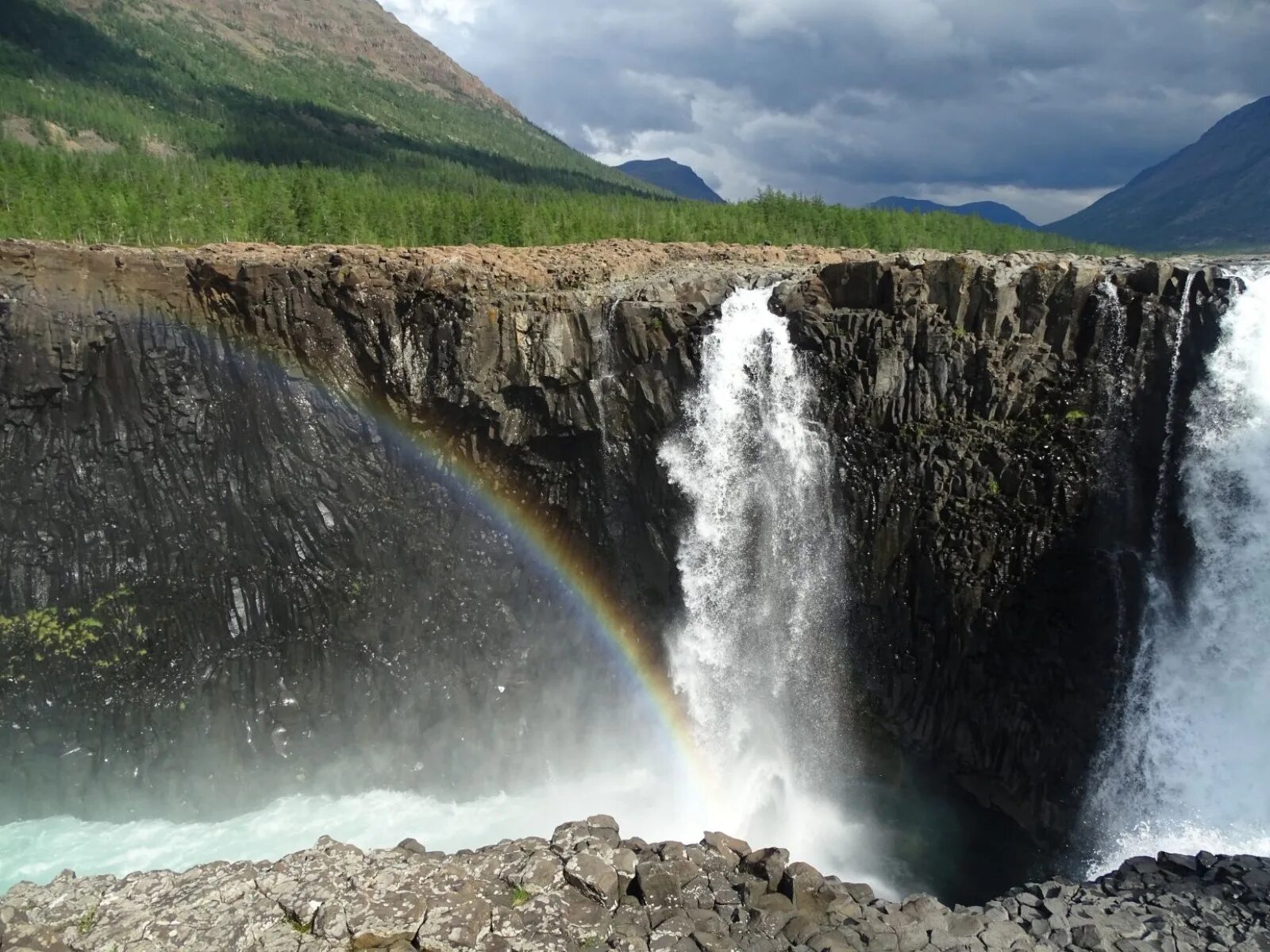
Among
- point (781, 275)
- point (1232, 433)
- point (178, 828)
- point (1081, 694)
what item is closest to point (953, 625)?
point (1081, 694)

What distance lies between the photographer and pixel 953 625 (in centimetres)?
2080

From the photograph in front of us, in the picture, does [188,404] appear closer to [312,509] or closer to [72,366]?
[72,366]

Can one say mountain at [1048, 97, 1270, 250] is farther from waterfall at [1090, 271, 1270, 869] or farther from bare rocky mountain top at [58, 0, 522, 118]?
bare rocky mountain top at [58, 0, 522, 118]

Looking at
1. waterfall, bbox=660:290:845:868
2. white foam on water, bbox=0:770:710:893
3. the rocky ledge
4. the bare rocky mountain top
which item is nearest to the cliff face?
waterfall, bbox=660:290:845:868

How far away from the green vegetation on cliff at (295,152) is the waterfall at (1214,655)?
21.7 meters

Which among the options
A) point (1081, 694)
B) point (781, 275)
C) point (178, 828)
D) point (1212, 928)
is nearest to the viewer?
point (1212, 928)

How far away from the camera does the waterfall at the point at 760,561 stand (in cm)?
2188

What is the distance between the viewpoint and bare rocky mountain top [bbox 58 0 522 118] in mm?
135250

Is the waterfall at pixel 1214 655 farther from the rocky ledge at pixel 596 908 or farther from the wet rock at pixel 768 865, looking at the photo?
the wet rock at pixel 768 865

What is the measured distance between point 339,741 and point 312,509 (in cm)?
628

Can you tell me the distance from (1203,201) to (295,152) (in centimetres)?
14227

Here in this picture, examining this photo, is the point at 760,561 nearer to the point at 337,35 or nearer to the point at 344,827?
the point at 344,827

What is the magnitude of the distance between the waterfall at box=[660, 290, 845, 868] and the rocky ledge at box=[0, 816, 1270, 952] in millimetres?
7215

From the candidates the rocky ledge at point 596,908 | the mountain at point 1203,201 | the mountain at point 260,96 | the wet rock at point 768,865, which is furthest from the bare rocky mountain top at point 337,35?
the wet rock at point 768,865
